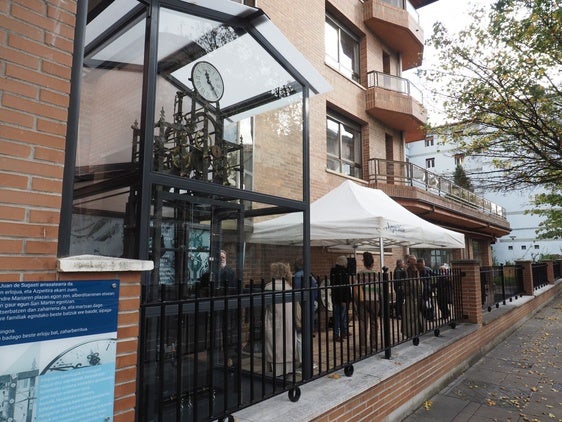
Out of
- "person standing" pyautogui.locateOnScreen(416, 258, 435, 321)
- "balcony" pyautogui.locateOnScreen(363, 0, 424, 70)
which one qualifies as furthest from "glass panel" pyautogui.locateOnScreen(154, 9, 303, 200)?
"balcony" pyautogui.locateOnScreen(363, 0, 424, 70)

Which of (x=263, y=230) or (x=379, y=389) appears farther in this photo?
(x=263, y=230)

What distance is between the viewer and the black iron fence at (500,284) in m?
8.56

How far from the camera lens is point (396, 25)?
43.8ft

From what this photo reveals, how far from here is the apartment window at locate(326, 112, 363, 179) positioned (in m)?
11.4

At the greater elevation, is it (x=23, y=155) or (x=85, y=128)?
(x=85, y=128)

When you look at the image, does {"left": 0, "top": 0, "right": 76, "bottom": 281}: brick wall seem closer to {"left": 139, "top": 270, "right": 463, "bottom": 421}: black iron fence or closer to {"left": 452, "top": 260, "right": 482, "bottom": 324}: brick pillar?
{"left": 139, "top": 270, "right": 463, "bottom": 421}: black iron fence

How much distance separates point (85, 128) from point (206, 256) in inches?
70.4

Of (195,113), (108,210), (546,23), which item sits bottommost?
(108,210)

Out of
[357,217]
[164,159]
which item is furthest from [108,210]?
[357,217]

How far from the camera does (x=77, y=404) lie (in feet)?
6.30

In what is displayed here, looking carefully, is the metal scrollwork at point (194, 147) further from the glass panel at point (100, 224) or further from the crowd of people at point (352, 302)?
the crowd of people at point (352, 302)

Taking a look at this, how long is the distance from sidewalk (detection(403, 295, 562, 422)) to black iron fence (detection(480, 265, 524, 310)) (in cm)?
112

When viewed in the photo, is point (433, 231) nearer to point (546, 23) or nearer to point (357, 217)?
point (357, 217)

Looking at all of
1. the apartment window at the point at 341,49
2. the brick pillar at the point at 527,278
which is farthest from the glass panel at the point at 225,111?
the brick pillar at the point at 527,278
